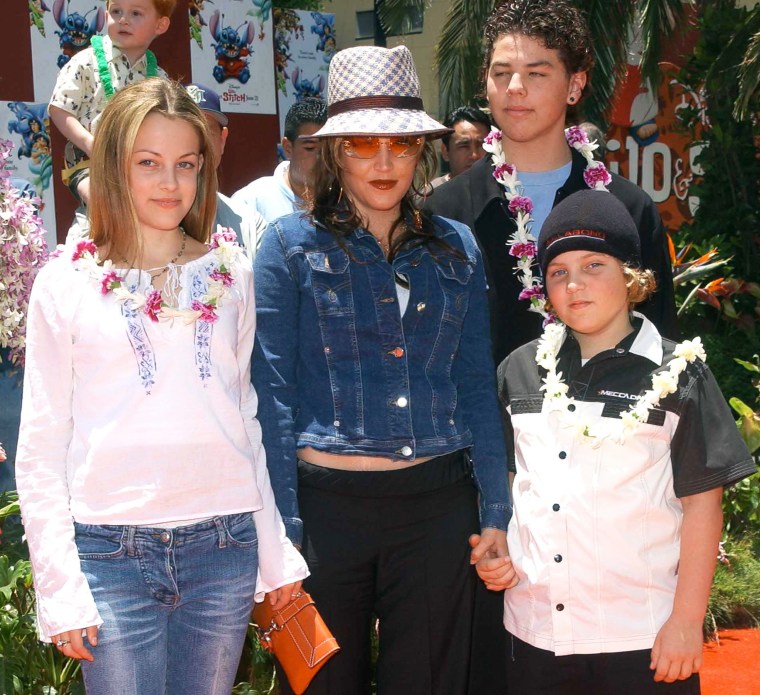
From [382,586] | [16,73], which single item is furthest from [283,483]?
[16,73]

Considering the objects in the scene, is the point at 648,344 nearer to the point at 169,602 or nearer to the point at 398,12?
the point at 169,602

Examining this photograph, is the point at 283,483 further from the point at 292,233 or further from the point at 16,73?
the point at 16,73

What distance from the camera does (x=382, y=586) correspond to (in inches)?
116

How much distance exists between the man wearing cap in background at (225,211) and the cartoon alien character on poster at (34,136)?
373cm

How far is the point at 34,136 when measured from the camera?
801 centimetres

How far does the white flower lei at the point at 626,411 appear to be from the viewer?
9.46 ft

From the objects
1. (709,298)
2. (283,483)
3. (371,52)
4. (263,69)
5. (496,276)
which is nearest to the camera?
(283,483)

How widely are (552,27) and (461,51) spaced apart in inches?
278

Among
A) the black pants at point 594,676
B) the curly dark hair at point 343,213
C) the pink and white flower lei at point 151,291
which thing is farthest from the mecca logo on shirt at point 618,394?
the pink and white flower lei at point 151,291

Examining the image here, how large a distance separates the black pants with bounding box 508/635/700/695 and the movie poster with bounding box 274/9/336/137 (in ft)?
27.5

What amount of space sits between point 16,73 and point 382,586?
20.4 feet

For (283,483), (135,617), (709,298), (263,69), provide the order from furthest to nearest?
(263,69) < (709,298) < (283,483) < (135,617)

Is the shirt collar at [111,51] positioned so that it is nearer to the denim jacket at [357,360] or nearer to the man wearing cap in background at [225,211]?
the man wearing cap in background at [225,211]

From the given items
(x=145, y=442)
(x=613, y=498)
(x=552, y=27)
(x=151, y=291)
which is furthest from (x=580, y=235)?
(x=145, y=442)
